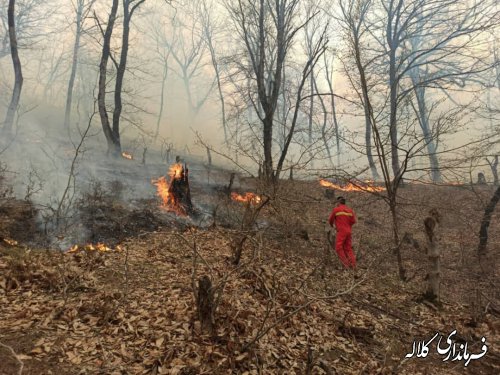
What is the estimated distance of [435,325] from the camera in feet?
19.4

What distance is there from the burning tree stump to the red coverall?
16.6ft

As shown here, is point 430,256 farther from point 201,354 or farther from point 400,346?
point 201,354

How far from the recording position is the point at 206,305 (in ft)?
14.9

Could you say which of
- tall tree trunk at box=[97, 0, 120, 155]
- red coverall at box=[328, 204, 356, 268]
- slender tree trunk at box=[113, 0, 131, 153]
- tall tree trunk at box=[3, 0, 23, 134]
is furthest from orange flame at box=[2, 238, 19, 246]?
tall tree trunk at box=[3, 0, 23, 134]

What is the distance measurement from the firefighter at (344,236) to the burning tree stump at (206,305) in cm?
506

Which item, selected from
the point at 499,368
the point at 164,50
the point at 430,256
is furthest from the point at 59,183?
the point at 164,50

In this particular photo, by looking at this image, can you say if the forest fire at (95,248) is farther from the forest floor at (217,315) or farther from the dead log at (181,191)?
the dead log at (181,191)

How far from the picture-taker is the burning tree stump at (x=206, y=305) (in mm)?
4488

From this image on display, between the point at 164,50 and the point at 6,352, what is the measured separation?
42.7 m

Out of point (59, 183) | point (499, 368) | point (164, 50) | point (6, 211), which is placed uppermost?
point (164, 50)

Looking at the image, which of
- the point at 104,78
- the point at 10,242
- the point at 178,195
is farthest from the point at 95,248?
the point at 104,78

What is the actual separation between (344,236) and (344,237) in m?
0.03

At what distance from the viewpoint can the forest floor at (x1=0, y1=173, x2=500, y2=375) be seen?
4.00 m

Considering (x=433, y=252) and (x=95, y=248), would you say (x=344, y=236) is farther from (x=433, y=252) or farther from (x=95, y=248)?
(x=95, y=248)
